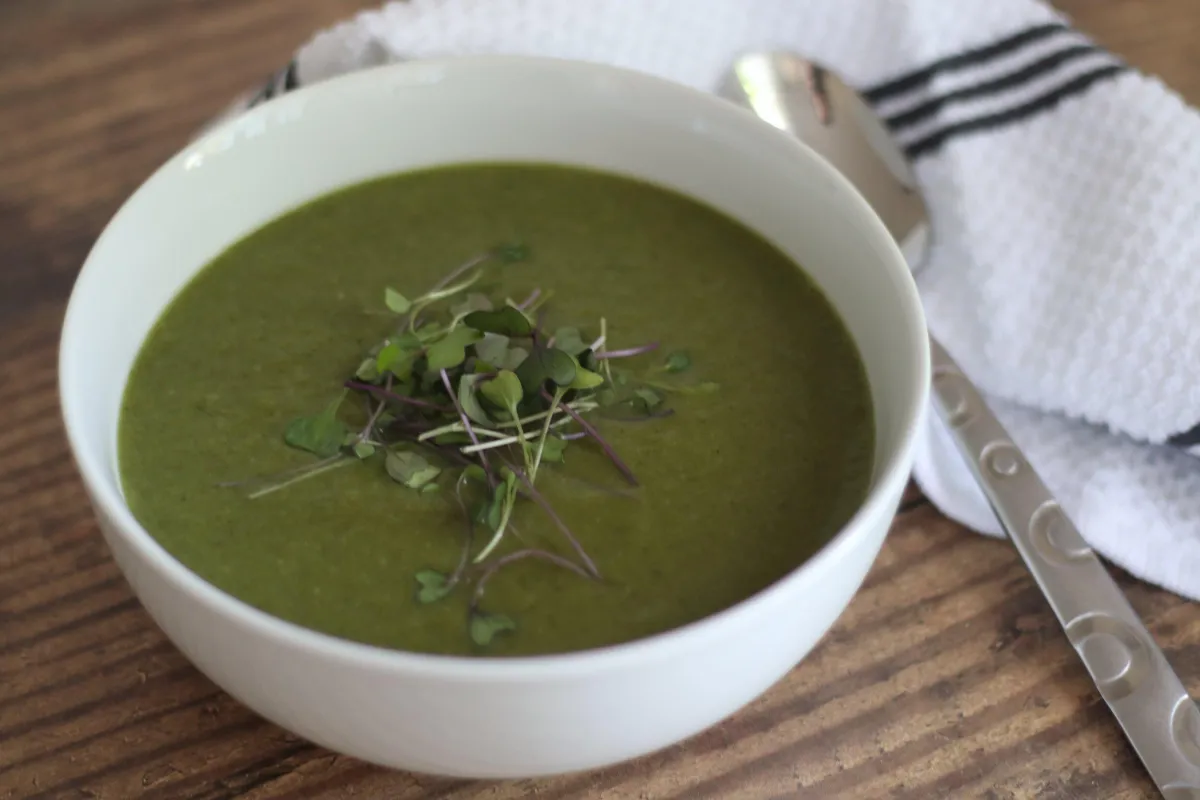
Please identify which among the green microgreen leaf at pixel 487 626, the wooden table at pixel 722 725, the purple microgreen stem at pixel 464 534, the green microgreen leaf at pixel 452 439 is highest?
the green microgreen leaf at pixel 452 439

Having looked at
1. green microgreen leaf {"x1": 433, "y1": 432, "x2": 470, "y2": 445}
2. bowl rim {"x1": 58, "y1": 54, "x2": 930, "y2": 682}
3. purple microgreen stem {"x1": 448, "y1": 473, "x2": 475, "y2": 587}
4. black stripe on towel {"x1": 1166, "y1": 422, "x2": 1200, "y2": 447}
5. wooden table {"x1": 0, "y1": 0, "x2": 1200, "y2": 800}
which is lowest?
wooden table {"x1": 0, "y1": 0, "x2": 1200, "y2": 800}

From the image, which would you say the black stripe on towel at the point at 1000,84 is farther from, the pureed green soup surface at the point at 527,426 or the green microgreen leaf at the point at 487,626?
the green microgreen leaf at the point at 487,626

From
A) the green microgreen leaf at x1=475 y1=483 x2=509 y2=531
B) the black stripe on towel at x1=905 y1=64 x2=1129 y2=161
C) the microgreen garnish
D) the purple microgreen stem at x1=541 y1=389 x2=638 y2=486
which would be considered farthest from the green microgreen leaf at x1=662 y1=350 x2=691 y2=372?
the black stripe on towel at x1=905 y1=64 x2=1129 y2=161

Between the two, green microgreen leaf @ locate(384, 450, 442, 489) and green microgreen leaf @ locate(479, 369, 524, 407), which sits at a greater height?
green microgreen leaf @ locate(479, 369, 524, 407)

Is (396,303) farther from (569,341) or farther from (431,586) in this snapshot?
(431,586)

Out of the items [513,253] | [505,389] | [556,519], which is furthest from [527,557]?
[513,253]

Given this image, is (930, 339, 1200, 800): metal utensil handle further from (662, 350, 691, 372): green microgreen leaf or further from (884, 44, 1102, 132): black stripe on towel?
(884, 44, 1102, 132): black stripe on towel

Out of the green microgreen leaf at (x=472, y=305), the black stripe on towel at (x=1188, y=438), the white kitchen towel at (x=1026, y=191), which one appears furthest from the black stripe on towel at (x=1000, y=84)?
the green microgreen leaf at (x=472, y=305)
